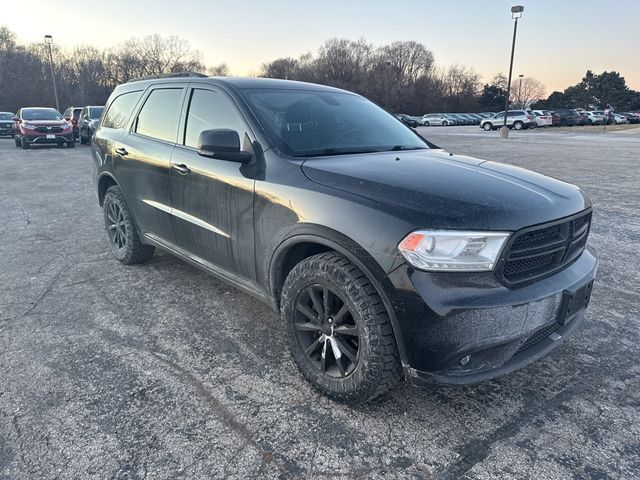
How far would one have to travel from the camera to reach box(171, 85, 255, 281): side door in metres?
3.07

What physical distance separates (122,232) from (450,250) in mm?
3763

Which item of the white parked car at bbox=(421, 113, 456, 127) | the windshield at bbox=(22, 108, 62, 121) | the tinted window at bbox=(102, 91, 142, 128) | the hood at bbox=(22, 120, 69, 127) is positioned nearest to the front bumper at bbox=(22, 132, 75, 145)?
the hood at bbox=(22, 120, 69, 127)

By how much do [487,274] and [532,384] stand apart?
3.51 ft

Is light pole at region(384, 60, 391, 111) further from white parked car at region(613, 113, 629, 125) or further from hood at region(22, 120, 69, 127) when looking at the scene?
hood at region(22, 120, 69, 127)

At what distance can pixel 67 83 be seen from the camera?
60.6 m

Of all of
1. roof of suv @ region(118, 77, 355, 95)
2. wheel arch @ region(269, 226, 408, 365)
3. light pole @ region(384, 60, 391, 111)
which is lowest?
wheel arch @ region(269, 226, 408, 365)

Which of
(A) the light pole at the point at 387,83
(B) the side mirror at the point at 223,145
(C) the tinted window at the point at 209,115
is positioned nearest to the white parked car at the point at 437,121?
(A) the light pole at the point at 387,83

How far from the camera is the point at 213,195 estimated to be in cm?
328

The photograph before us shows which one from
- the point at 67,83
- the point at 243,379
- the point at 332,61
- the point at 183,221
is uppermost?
the point at 332,61

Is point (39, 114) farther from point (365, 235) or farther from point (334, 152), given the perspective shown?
point (365, 235)

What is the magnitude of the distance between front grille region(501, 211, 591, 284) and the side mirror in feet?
5.47

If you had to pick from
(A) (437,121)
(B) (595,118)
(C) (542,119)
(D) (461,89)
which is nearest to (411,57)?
(D) (461,89)

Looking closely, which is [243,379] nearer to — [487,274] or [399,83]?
[487,274]

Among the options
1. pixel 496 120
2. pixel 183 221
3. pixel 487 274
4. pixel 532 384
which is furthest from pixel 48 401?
pixel 496 120
